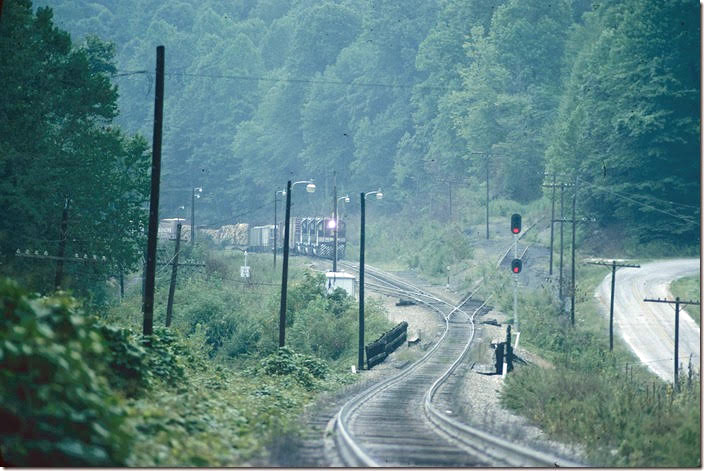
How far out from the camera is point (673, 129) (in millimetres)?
53281

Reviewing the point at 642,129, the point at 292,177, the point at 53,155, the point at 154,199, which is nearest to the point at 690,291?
the point at 642,129

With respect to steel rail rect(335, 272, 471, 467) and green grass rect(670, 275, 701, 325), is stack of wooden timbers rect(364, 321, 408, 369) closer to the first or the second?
steel rail rect(335, 272, 471, 467)

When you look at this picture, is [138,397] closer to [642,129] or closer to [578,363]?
[578,363]

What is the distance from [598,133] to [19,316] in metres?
55.5

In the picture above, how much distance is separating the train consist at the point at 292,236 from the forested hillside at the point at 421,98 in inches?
575

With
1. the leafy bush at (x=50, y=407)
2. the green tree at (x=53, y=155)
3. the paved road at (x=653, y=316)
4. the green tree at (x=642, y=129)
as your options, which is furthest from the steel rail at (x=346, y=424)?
the green tree at (x=642, y=129)

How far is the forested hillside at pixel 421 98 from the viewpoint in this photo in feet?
181

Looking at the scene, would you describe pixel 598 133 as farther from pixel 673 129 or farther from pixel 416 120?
pixel 416 120

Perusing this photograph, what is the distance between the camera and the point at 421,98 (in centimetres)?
9719

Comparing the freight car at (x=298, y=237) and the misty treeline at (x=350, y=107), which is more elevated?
the misty treeline at (x=350, y=107)

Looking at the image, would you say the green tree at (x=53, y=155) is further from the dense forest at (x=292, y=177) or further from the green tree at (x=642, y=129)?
the green tree at (x=642, y=129)

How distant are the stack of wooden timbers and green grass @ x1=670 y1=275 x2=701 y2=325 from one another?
1657 centimetres

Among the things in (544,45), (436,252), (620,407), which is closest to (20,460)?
(620,407)

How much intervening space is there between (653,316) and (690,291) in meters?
2.44
